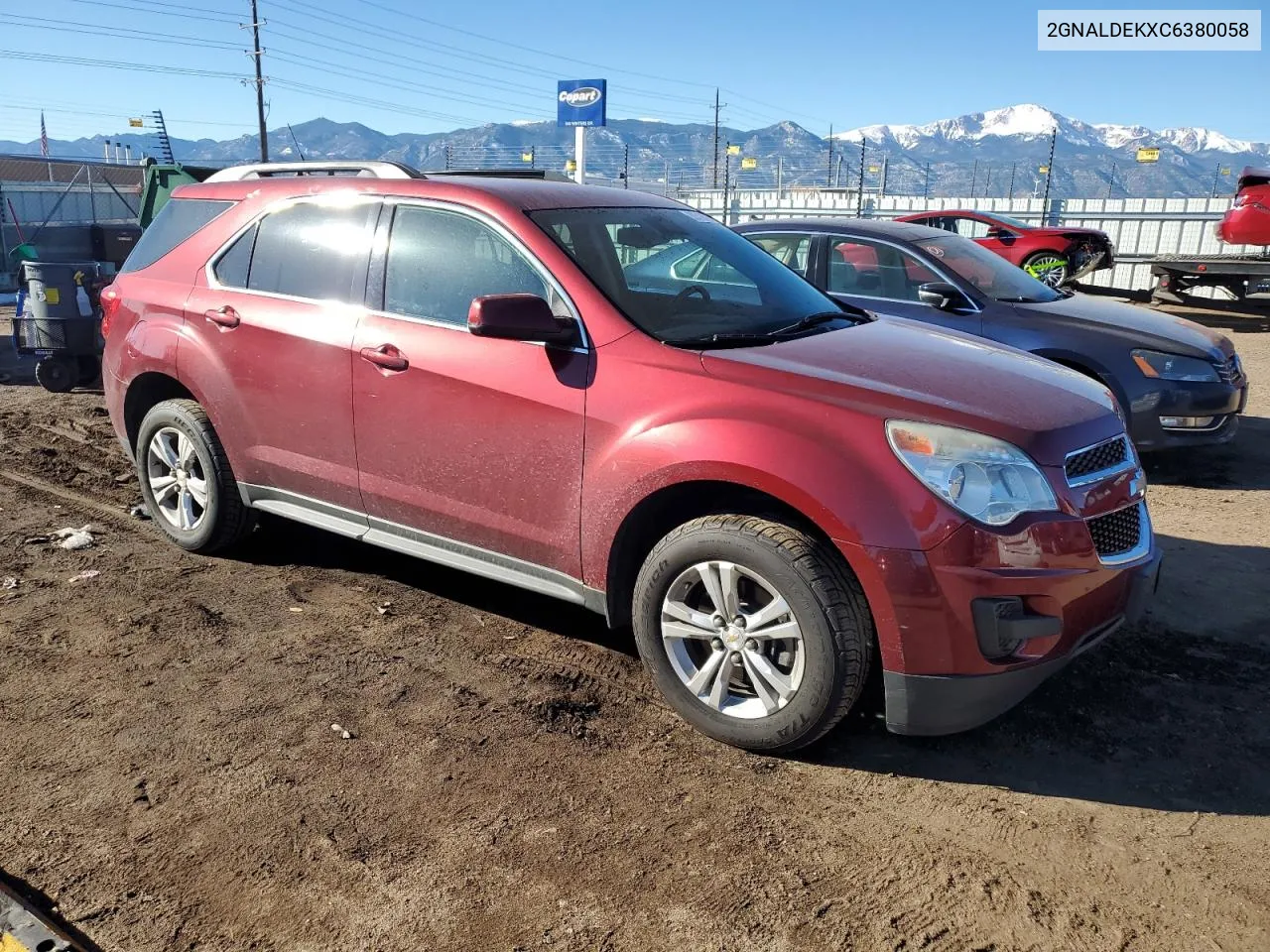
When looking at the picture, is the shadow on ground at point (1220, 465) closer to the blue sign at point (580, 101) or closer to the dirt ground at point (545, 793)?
the dirt ground at point (545, 793)

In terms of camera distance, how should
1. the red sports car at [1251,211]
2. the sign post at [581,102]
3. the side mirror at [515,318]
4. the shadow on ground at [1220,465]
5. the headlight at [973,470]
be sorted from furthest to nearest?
the sign post at [581,102] < the red sports car at [1251,211] < the shadow on ground at [1220,465] < the side mirror at [515,318] < the headlight at [973,470]

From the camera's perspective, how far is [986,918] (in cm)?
251

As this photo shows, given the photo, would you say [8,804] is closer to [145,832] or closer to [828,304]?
[145,832]

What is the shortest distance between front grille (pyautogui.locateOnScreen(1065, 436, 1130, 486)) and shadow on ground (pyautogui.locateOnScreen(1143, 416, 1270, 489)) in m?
3.96

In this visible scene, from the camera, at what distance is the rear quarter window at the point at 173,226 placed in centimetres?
481

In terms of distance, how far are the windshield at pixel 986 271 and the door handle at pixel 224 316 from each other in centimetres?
473

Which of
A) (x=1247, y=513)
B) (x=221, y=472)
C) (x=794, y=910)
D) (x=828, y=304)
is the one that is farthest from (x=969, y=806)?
(x=1247, y=513)

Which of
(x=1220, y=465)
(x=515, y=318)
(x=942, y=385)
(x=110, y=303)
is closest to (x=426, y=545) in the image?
(x=515, y=318)

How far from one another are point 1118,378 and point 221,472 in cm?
550

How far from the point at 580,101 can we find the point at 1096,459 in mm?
38296

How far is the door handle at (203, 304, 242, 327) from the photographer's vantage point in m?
4.43

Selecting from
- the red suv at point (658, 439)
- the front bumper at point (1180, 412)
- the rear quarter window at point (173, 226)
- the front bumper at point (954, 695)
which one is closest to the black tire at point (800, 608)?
the red suv at point (658, 439)

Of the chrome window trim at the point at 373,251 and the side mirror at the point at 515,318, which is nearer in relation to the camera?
the side mirror at the point at 515,318

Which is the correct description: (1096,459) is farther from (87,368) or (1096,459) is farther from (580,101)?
(580,101)
